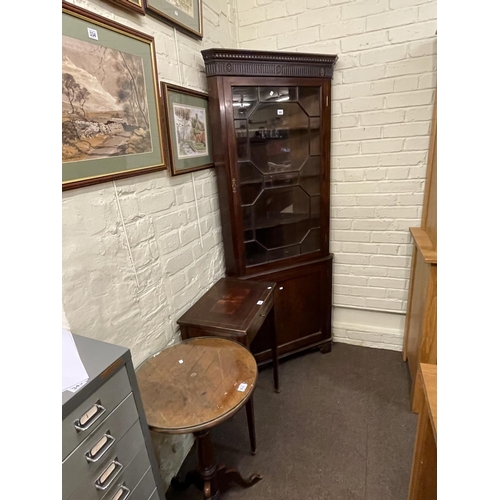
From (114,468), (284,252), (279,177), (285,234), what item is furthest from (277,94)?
(114,468)

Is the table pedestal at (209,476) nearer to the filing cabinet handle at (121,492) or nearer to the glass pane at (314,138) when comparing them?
the filing cabinet handle at (121,492)

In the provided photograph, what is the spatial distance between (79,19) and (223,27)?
1.21 metres

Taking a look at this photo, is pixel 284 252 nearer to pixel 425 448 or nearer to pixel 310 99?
pixel 310 99

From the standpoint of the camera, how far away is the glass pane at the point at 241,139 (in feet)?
5.68

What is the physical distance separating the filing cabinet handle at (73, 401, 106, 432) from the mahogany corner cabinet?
48.3 inches

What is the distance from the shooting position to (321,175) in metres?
1.96

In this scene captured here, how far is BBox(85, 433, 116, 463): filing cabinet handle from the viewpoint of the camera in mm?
705

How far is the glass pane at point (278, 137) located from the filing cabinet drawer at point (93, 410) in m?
1.40

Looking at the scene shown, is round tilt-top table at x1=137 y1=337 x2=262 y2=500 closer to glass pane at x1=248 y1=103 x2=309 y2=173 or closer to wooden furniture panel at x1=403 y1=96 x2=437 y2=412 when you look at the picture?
wooden furniture panel at x1=403 y1=96 x2=437 y2=412

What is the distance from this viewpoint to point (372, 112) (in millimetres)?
1904

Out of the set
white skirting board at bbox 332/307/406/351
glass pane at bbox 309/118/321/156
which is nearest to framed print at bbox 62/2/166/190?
glass pane at bbox 309/118/321/156

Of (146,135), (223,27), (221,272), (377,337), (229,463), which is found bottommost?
A: (229,463)
